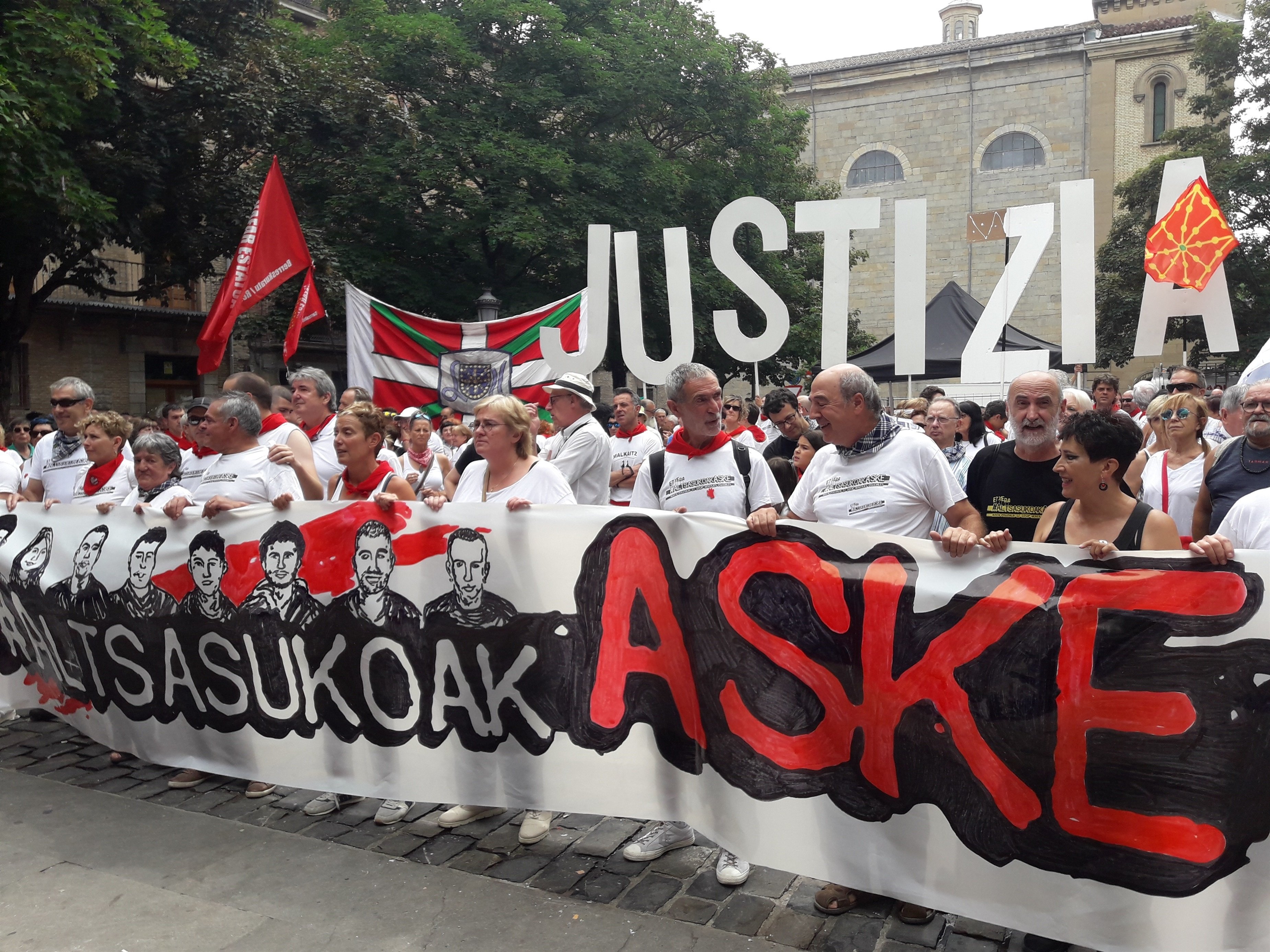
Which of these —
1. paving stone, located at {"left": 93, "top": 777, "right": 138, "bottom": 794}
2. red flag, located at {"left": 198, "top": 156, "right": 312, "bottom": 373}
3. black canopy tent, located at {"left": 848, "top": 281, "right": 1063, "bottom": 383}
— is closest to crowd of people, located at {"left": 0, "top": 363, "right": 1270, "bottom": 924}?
paving stone, located at {"left": 93, "top": 777, "right": 138, "bottom": 794}

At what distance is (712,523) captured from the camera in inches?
144

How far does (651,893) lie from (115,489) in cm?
373

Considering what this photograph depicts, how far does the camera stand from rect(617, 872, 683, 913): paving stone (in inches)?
133

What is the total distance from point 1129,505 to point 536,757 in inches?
87.9

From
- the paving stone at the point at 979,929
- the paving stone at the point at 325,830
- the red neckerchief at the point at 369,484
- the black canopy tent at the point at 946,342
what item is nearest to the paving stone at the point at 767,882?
the paving stone at the point at 979,929

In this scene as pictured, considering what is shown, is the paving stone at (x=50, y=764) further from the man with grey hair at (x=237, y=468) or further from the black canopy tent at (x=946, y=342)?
the black canopy tent at (x=946, y=342)

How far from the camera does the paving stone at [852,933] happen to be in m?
3.08

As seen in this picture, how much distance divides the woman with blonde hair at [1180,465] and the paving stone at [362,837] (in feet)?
12.6

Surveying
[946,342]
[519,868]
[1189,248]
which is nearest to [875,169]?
[946,342]

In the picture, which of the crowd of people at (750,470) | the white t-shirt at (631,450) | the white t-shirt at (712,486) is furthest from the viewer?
the white t-shirt at (631,450)

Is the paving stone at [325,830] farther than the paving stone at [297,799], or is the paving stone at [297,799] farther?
the paving stone at [297,799]

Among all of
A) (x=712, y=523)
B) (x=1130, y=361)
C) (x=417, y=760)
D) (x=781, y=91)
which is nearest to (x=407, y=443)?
(x=417, y=760)

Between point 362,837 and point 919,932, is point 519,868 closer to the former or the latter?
point 362,837

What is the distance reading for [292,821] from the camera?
4.19 meters
